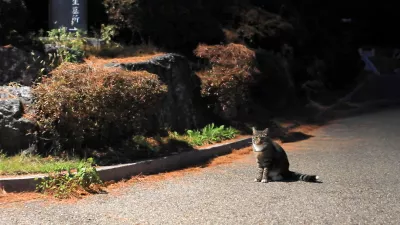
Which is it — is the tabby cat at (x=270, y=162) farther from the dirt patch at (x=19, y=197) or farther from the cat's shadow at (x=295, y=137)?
the cat's shadow at (x=295, y=137)

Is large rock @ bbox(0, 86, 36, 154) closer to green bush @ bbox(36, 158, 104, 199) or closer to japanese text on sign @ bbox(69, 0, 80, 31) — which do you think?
green bush @ bbox(36, 158, 104, 199)

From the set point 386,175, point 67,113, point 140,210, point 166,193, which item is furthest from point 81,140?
point 386,175

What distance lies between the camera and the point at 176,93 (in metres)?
12.9

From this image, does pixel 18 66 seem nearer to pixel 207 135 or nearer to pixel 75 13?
pixel 75 13

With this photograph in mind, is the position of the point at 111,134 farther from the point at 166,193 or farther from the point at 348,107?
the point at 348,107

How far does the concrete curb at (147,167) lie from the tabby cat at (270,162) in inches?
72.0

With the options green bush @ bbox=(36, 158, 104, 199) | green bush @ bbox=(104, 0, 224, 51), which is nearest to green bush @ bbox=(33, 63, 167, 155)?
green bush @ bbox=(36, 158, 104, 199)

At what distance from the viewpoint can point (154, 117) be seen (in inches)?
462

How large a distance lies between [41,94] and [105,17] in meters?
6.71

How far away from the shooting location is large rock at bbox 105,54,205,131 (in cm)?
1209

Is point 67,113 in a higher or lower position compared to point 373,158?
higher

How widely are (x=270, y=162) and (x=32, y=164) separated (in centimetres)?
370

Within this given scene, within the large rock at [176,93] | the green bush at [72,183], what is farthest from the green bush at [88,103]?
the large rock at [176,93]

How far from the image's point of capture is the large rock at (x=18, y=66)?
11151 mm
